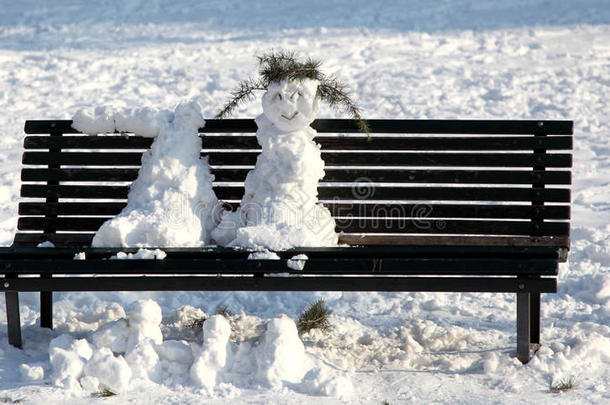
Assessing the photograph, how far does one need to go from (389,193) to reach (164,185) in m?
1.10

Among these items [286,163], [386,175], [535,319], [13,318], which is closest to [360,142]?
[386,175]

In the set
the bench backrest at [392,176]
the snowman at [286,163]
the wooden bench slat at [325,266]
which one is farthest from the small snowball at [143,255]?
the bench backrest at [392,176]

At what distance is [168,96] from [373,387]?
5017mm

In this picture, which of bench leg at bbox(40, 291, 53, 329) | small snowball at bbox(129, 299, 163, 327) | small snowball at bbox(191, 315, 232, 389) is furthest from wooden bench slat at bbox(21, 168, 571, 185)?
small snowball at bbox(191, 315, 232, 389)

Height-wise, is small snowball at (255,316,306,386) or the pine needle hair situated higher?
the pine needle hair

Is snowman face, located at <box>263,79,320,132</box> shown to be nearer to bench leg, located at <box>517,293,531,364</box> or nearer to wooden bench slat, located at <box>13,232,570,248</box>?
wooden bench slat, located at <box>13,232,570,248</box>

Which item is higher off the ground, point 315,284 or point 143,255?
point 143,255

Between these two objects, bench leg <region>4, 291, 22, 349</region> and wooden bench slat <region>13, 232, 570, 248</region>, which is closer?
bench leg <region>4, 291, 22, 349</region>

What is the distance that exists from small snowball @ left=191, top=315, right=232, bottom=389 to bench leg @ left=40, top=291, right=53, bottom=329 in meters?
1.07

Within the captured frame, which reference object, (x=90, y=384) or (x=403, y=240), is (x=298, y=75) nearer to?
(x=403, y=240)

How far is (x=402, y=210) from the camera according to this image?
4.35 meters

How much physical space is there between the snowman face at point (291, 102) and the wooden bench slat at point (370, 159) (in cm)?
34

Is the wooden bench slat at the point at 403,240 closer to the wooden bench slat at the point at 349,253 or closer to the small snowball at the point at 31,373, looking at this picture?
the wooden bench slat at the point at 349,253

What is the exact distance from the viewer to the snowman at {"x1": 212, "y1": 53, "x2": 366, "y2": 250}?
4016mm
